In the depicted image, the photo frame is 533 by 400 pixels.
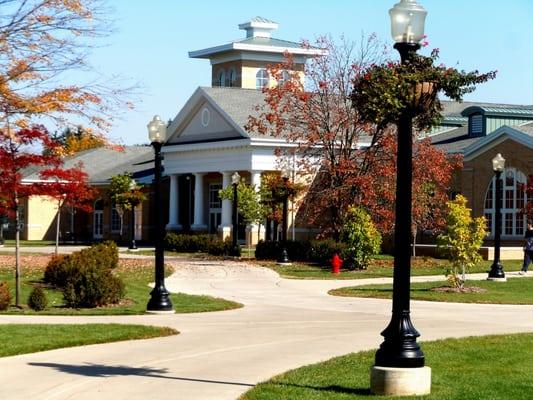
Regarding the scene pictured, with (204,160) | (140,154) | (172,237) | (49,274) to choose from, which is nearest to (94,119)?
(49,274)

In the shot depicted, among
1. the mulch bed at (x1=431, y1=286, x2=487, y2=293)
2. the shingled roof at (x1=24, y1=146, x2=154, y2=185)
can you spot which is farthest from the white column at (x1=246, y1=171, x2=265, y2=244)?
the mulch bed at (x1=431, y1=286, x2=487, y2=293)

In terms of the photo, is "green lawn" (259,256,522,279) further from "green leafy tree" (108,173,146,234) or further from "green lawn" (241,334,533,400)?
"green lawn" (241,334,533,400)

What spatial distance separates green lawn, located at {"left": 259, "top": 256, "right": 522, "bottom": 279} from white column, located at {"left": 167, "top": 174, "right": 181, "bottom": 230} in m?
23.2

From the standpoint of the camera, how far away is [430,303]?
2442cm

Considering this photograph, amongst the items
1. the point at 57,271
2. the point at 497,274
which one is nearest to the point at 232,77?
the point at 497,274

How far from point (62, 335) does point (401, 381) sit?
684 centimetres

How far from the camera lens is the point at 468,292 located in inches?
1053

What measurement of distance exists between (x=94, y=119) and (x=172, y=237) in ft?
106

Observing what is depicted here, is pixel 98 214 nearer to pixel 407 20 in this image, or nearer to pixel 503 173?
pixel 503 173

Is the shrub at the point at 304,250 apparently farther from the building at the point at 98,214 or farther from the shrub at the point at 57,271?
the building at the point at 98,214

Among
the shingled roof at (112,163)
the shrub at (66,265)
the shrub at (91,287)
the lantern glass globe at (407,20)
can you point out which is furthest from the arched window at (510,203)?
the lantern glass globe at (407,20)

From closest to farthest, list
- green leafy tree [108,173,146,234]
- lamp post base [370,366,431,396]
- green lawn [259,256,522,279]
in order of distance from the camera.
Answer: lamp post base [370,366,431,396]
green lawn [259,256,522,279]
green leafy tree [108,173,146,234]

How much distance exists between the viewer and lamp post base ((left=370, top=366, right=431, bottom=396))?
11.0 meters

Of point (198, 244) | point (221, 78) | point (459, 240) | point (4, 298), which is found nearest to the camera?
point (4, 298)
